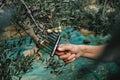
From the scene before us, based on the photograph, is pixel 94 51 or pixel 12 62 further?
pixel 12 62

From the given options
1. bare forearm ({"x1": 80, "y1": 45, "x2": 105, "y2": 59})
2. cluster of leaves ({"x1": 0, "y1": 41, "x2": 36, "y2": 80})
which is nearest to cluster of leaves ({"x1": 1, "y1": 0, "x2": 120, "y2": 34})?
cluster of leaves ({"x1": 0, "y1": 41, "x2": 36, "y2": 80})

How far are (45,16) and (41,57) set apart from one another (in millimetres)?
448

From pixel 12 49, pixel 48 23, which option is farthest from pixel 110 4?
pixel 12 49

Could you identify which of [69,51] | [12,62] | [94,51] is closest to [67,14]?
[12,62]

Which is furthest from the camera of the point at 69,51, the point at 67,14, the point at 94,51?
the point at 67,14

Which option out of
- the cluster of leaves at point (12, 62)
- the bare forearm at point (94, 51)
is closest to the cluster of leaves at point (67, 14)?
the cluster of leaves at point (12, 62)

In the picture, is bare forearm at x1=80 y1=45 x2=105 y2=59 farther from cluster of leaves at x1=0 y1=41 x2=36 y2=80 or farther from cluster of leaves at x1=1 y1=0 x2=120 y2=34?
cluster of leaves at x1=1 y1=0 x2=120 y2=34

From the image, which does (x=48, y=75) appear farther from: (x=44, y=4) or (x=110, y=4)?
(x=110, y=4)

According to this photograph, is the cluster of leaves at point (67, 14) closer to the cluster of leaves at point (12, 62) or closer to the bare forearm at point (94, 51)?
the cluster of leaves at point (12, 62)

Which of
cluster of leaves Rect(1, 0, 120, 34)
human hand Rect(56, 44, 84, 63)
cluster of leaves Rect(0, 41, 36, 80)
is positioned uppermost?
human hand Rect(56, 44, 84, 63)

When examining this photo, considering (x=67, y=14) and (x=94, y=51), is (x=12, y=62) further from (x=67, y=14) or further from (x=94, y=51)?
(x=94, y=51)

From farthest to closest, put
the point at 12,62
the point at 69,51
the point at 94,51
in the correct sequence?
the point at 12,62 < the point at 94,51 < the point at 69,51

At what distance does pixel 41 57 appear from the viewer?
274 centimetres

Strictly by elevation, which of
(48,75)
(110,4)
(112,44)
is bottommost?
(48,75)
